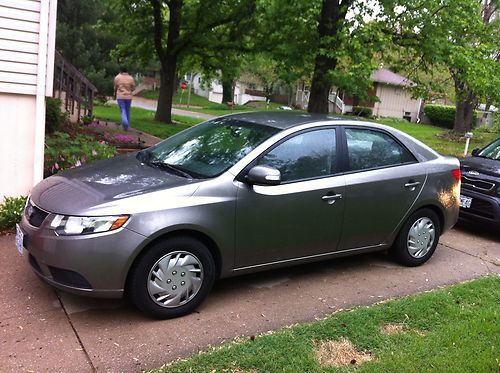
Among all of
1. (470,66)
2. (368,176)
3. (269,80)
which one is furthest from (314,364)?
(269,80)

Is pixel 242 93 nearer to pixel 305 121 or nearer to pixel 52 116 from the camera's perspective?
pixel 52 116

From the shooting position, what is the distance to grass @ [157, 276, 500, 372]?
10.9 feet

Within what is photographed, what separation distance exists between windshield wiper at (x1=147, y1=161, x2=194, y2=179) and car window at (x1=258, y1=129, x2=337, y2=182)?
0.62 metres

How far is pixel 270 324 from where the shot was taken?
3990 mm

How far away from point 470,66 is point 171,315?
27.6ft

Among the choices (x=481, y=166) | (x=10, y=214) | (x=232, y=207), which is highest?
(x=481, y=166)

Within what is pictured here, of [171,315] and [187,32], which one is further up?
[187,32]

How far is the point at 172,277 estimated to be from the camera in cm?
385

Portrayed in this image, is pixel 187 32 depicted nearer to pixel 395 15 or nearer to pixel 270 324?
pixel 395 15

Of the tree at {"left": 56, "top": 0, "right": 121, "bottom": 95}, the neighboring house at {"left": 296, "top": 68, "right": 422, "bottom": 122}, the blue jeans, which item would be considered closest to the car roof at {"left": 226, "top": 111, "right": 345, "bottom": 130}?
the blue jeans

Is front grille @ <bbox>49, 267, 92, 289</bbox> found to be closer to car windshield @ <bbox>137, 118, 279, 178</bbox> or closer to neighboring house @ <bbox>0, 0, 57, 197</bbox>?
car windshield @ <bbox>137, 118, 279, 178</bbox>

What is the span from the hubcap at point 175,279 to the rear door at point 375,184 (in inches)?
62.2

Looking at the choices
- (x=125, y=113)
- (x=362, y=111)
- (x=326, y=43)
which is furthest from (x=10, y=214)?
(x=362, y=111)

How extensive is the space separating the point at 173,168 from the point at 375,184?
1938mm
